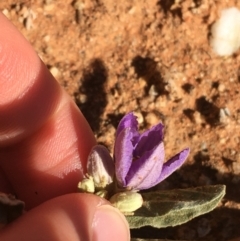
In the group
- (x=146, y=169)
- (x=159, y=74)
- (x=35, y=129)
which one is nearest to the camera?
(x=146, y=169)

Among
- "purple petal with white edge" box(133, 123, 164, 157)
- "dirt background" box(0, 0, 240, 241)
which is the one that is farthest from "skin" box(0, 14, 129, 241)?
"purple petal with white edge" box(133, 123, 164, 157)

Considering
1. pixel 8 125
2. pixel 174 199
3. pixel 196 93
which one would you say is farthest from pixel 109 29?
pixel 174 199

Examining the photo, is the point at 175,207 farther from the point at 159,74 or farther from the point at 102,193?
the point at 159,74

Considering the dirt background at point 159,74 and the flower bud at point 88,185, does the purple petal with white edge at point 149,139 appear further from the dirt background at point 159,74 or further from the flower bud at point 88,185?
the dirt background at point 159,74

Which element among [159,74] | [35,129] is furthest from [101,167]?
[159,74]

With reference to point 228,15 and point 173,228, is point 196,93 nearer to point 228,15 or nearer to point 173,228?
point 228,15

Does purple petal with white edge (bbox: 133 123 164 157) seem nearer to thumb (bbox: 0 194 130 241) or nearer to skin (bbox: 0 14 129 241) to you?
thumb (bbox: 0 194 130 241)
